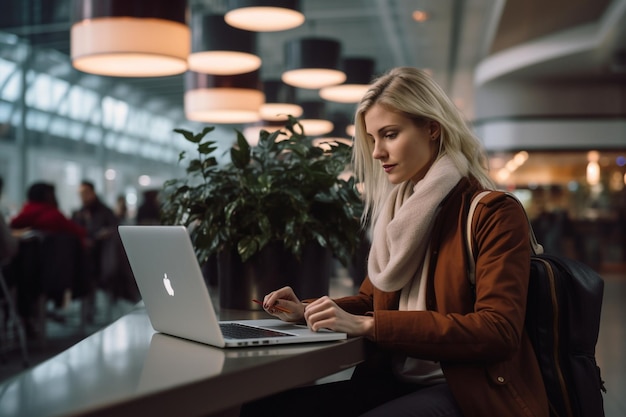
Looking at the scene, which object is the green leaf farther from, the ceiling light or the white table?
the ceiling light

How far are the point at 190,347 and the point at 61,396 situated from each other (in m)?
0.41

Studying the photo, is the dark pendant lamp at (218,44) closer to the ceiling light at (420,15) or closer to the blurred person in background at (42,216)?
the blurred person in background at (42,216)

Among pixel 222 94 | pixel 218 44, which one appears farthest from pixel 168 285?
pixel 222 94

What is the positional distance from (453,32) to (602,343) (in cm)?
678

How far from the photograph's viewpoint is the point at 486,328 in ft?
4.55

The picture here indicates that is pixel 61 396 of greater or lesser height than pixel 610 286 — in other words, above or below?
above

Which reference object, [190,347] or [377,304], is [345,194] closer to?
[377,304]

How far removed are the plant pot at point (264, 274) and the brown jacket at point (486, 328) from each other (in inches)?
28.2

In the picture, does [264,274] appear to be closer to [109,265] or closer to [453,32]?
[109,265]

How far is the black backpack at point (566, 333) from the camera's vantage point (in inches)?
58.6

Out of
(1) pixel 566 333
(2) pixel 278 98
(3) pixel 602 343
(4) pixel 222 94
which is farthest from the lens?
(2) pixel 278 98

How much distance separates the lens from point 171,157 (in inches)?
690

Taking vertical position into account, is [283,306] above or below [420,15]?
below

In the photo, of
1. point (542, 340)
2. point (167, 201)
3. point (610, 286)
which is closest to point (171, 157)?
point (610, 286)
